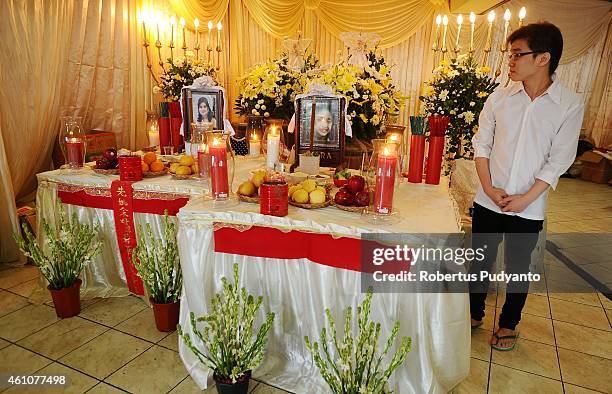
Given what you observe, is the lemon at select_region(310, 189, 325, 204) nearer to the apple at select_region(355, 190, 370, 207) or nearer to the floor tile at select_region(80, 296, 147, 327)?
the apple at select_region(355, 190, 370, 207)

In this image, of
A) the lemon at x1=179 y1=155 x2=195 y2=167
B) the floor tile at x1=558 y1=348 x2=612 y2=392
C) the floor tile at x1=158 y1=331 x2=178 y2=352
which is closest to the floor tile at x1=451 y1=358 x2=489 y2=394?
the floor tile at x1=558 y1=348 x2=612 y2=392

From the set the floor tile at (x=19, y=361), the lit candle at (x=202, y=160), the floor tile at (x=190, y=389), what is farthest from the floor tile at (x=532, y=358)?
the floor tile at (x=19, y=361)

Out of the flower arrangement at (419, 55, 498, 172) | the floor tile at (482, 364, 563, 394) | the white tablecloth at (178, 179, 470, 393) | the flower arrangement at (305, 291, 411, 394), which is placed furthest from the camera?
the flower arrangement at (419, 55, 498, 172)

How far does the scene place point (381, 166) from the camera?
59.9 inches

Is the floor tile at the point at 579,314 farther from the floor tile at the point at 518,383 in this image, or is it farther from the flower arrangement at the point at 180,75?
the flower arrangement at the point at 180,75

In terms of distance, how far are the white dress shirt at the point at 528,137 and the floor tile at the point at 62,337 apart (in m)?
2.23

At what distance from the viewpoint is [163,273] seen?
2047mm

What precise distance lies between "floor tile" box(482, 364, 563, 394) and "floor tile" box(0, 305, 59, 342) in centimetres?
238

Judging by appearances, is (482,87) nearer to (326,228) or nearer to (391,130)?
(391,130)

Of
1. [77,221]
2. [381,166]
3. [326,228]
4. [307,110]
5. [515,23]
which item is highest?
[515,23]

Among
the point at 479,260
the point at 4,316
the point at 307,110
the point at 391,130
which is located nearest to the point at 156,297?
the point at 4,316

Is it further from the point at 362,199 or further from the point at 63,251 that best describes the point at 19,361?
the point at 362,199

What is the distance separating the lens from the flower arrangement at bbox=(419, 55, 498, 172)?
8.68ft

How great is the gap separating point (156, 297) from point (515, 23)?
292 inches
